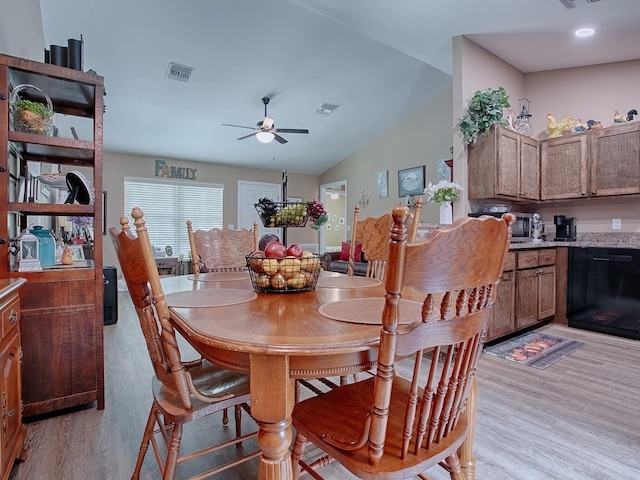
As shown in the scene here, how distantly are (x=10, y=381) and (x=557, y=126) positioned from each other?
5196 millimetres

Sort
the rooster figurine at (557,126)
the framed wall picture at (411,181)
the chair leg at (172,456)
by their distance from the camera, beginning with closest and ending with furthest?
the chair leg at (172,456)
the rooster figurine at (557,126)
the framed wall picture at (411,181)

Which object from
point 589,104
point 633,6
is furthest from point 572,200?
point 633,6

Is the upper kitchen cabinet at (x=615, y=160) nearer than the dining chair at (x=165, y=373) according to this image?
No

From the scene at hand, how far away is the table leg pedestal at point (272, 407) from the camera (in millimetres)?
877

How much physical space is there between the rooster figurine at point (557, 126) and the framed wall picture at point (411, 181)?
2.38 m

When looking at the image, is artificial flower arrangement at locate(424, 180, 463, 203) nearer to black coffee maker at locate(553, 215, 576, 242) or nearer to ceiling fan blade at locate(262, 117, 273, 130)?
black coffee maker at locate(553, 215, 576, 242)

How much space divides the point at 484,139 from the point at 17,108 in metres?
3.74

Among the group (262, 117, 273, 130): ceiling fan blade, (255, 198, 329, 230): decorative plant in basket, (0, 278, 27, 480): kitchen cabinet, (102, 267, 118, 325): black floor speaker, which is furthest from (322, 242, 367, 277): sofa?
(0, 278, 27, 480): kitchen cabinet

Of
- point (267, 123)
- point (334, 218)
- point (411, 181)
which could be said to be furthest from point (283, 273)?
point (334, 218)

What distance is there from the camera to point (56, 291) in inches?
A: 77.9

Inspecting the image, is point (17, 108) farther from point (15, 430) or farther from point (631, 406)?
point (631, 406)

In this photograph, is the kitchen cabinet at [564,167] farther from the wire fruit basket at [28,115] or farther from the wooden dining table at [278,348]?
the wire fruit basket at [28,115]

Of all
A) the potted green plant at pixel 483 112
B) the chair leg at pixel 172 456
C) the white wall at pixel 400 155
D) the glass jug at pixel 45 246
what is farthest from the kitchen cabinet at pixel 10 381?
the white wall at pixel 400 155

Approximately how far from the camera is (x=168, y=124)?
5.86m
